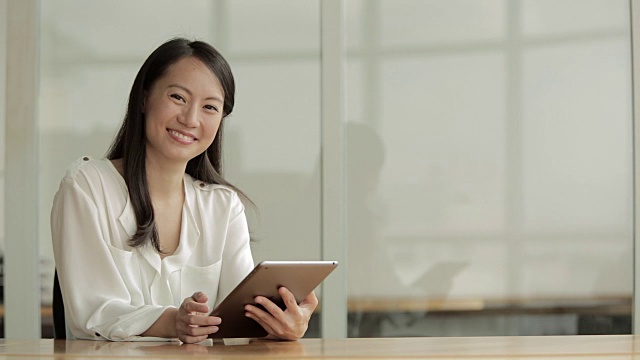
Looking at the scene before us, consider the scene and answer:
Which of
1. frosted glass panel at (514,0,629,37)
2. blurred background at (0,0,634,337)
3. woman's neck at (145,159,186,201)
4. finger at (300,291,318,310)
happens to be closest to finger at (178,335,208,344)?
finger at (300,291,318,310)

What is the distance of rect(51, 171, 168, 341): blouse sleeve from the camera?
6.88 ft

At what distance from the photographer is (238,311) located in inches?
81.4

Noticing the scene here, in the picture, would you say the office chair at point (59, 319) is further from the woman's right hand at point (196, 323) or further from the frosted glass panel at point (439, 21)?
the frosted glass panel at point (439, 21)

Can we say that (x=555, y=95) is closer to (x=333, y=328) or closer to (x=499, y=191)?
(x=499, y=191)

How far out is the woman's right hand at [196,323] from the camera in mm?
1995

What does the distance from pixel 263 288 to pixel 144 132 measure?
704mm

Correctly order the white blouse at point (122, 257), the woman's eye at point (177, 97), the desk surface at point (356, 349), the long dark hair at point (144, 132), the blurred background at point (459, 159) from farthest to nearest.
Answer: the blurred background at point (459, 159), the woman's eye at point (177, 97), the long dark hair at point (144, 132), the white blouse at point (122, 257), the desk surface at point (356, 349)

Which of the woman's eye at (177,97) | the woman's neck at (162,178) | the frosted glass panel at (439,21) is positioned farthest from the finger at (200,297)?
the frosted glass panel at (439,21)

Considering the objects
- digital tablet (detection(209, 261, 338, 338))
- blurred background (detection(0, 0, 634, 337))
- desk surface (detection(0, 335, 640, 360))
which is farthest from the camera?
blurred background (detection(0, 0, 634, 337))

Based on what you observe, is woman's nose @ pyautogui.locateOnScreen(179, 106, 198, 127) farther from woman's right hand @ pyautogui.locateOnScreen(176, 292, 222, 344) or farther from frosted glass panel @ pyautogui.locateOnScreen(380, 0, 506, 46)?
frosted glass panel @ pyautogui.locateOnScreen(380, 0, 506, 46)

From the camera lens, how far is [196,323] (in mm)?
1993

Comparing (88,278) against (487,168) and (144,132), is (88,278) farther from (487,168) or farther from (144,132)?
(487,168)

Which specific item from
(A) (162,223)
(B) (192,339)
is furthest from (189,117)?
(B) (192,339)

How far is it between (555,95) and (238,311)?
2.51m
